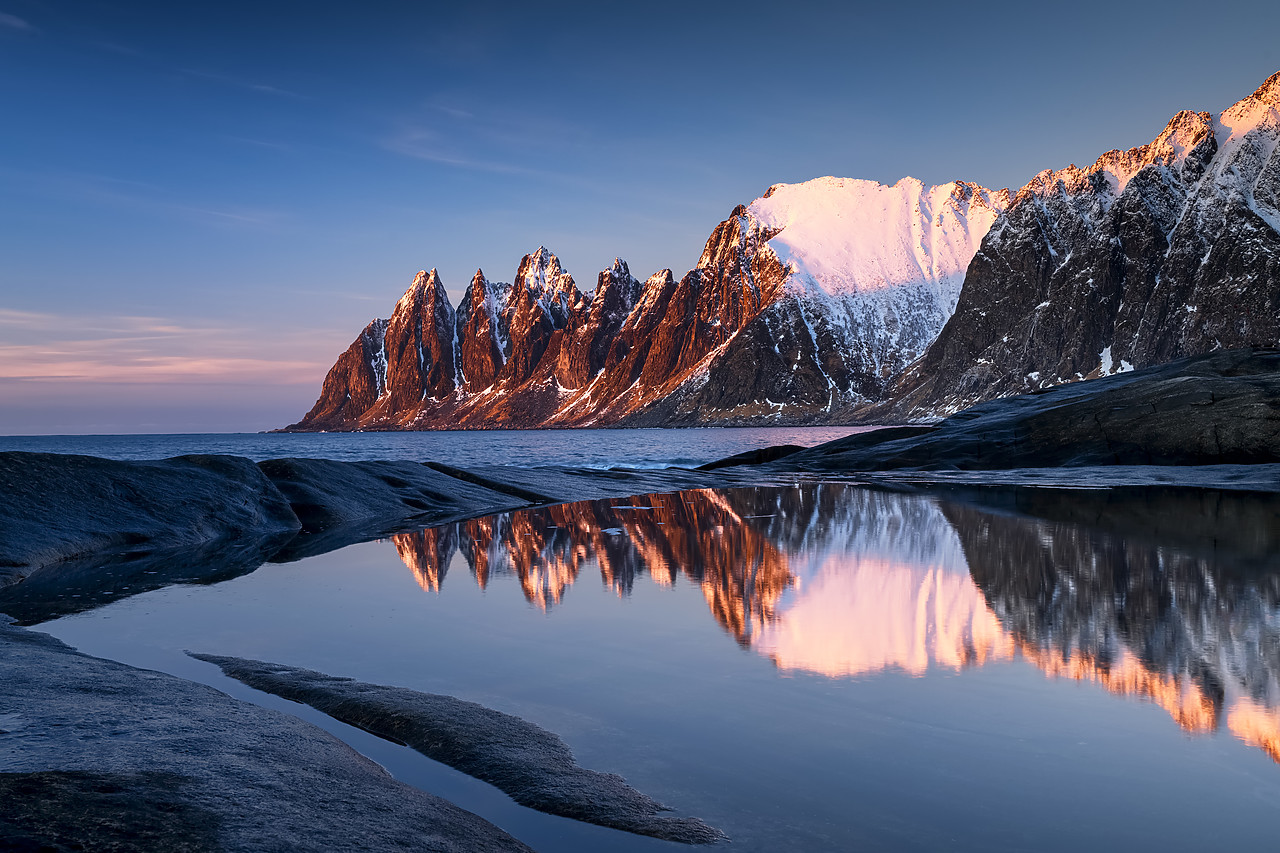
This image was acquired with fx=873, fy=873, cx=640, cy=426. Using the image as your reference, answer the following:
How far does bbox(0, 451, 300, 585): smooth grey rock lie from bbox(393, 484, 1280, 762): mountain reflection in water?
3680 millimetres

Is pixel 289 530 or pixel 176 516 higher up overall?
pixel 176 516

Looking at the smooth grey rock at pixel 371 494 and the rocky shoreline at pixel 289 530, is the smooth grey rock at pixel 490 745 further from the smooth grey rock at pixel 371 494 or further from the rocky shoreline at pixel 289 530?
the smooth grey rock at pixel 371 494

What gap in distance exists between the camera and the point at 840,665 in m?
6.96

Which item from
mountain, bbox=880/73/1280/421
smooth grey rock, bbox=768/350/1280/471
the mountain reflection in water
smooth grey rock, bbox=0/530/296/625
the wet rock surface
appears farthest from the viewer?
mountain, bbox=880/73/1280/421

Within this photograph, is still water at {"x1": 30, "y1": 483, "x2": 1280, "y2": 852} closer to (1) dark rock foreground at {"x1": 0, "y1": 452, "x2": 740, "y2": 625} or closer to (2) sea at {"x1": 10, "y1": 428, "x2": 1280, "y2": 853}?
(2) sea at {"x1": 10, "y1": 428, "x2": 1280, "y2": 853}

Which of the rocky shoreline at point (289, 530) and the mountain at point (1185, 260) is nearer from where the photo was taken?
the rocky shoreline at point (289, 530)

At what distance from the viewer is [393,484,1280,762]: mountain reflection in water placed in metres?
6.77

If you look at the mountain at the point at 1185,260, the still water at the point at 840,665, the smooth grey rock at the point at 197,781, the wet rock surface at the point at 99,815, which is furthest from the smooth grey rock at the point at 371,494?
the mountain at the point at 1185,260

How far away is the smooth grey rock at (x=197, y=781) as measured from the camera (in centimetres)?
346

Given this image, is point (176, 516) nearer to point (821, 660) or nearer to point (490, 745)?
point (490, 745)

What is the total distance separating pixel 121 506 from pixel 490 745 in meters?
Result: 13.9

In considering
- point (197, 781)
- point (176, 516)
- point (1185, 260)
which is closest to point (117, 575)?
point (176, 516)

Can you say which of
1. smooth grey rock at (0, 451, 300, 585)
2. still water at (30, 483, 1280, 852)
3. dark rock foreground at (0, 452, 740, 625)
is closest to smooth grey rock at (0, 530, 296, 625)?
dark rock foreground at (0, 452, 740, 625)

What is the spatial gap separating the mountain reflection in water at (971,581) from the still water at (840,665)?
5cm
